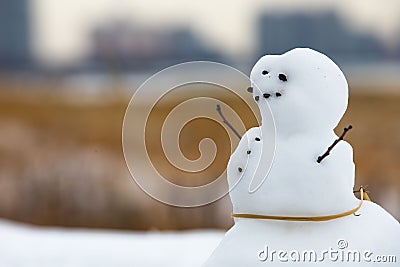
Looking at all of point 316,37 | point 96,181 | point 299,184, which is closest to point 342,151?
point 299,184

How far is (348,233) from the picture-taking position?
3.66ft

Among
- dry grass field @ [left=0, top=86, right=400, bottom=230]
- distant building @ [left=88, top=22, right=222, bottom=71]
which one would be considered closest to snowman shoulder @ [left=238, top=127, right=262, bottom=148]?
dry grass field @ [left=0, top=86, right=400, bottom=230]

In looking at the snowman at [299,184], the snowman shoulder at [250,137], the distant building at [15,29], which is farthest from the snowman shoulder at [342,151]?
the distant building at [15,29]

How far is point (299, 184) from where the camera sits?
1.09 m

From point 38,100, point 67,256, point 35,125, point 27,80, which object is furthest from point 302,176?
point 27,80

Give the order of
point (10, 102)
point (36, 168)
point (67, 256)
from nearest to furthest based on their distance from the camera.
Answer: point (67, 256), point (36, 168), point (10, 102)

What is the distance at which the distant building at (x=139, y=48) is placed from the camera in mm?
7469

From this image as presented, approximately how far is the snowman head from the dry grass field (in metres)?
1.96

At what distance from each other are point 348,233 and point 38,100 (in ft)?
13.2

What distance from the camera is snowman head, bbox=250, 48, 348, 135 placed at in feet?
3.66

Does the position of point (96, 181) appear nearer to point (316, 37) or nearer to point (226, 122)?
point (226, 122)

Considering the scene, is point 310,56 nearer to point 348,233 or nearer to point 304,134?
point 304,134

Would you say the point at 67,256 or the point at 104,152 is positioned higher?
the point at 67,256

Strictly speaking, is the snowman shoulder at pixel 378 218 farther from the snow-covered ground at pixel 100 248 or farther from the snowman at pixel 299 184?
the snow-covered ground at pixel 100 248
